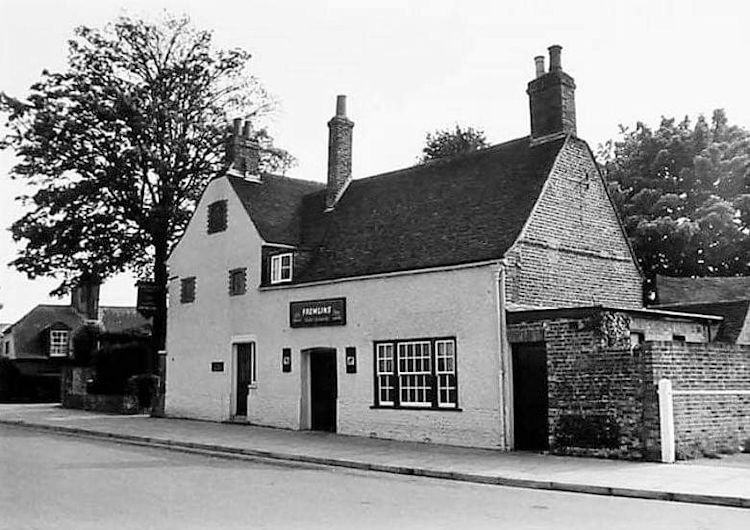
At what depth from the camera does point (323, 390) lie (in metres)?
23.5

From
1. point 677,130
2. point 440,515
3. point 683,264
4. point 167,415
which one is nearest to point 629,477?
point 440,515

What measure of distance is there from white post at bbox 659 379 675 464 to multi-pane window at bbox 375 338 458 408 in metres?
5.14

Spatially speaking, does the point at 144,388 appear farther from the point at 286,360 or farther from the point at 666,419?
the point at 666,419

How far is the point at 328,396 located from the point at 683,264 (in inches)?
746

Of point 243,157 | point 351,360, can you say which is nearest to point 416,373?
point 351,360

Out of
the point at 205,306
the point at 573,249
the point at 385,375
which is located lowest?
the point at 385,375

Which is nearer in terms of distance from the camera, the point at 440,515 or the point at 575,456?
the point at 440,515

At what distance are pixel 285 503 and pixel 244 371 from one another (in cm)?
1550

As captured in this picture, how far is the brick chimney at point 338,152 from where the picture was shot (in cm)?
2716

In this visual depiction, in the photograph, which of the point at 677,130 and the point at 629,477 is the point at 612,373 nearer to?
the point at 629,477

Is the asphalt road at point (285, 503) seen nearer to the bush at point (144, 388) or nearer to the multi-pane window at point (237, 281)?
the multi-pane window at point (237, 281)

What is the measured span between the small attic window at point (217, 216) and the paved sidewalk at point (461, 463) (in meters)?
6.73

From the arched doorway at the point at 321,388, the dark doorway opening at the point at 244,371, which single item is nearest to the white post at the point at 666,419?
the arched doorway at the point at 321,388

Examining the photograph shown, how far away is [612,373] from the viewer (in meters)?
16.3
